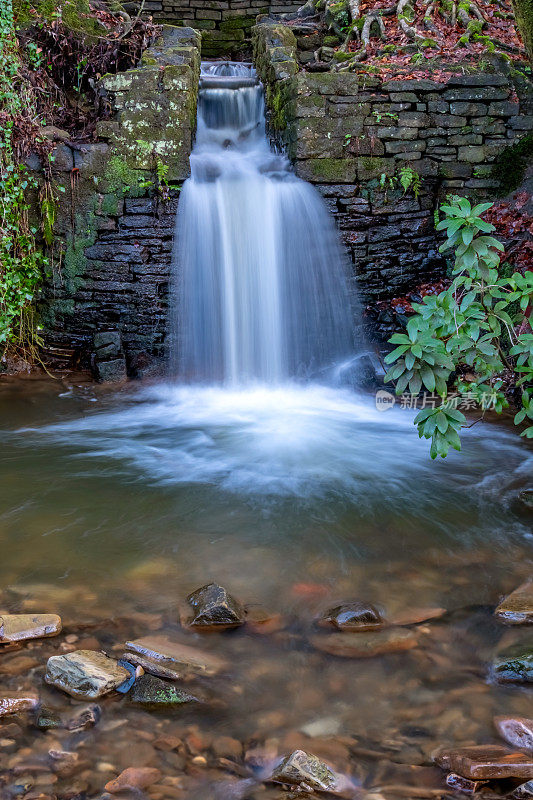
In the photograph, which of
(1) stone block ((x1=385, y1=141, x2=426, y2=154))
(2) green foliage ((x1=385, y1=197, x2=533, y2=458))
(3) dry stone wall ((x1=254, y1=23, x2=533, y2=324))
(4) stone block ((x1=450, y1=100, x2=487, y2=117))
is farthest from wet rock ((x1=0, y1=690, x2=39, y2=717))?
(4) stone block ((x1=450, y1=100, x2=487, y2=117))

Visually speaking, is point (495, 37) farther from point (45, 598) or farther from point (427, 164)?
point (45, 598)

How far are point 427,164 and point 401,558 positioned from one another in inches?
206

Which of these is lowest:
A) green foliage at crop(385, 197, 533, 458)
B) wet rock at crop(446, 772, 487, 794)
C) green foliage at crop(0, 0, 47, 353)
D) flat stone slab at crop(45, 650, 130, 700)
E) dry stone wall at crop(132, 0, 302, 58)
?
wet rock at crop(446, 772, 487, 794)

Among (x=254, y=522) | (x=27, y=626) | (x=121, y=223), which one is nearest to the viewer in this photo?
(x=27, y=626)

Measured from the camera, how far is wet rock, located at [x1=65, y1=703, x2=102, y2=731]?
2092 mm

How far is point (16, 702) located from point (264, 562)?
1434 millimetres

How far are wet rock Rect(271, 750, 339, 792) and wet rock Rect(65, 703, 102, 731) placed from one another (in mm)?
644

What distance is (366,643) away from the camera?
102 inches

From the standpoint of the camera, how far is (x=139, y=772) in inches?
75.9

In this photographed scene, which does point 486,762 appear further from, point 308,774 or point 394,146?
point 394,146

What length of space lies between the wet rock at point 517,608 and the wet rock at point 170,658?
128cm

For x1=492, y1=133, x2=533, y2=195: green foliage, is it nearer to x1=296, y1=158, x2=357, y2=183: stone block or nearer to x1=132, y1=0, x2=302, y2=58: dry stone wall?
x1=296, y1=158, x2=357, y2=183: stone block

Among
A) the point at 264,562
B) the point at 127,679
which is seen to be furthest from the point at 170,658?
the point at 264,562

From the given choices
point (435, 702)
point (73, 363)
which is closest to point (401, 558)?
point (435, 702)
